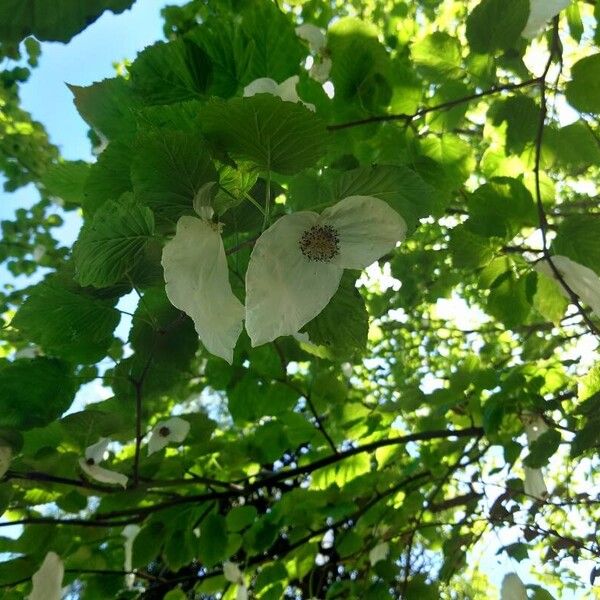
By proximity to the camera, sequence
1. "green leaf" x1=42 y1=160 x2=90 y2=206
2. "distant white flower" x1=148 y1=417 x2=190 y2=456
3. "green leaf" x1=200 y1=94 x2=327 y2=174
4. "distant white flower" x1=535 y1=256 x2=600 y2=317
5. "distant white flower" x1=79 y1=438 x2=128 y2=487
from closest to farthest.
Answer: "green leaf" x1=200 y1=94 x2=327 y2=174 < "distant white flower" x1=535 y1=256 x2=600 y2=317 < "green leaf" x1=42 y1=160 x2=90 y2=206 < "distant white flower" x1=79 y1=438 x2=128 y2=487 < "distant white flower" x1=148 y1=417 x2=190 y2=456

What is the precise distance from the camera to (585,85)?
0.83 metres

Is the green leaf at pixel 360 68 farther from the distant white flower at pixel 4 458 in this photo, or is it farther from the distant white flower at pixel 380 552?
the distant white flower at pixel 380 552

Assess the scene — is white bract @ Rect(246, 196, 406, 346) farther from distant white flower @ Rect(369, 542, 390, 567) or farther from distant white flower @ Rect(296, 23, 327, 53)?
distant white flower @ Rect(369, 542, 390, 567)

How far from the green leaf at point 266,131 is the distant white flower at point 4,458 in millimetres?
498

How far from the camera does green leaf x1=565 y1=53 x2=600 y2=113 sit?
818mm

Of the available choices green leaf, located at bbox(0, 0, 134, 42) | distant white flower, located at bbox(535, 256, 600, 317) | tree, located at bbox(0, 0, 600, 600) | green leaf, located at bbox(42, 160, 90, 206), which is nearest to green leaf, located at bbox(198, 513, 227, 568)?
tree, located at bbox(0, 0, 600, 600)

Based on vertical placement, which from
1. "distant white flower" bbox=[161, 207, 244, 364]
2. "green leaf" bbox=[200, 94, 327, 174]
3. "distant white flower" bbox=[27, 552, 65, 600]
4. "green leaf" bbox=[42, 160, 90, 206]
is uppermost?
"green leaf" bbox=[42, 160, 90, 206]

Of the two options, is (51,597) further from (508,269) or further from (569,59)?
(569,59)

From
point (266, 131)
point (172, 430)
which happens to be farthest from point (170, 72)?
point (172, 430)

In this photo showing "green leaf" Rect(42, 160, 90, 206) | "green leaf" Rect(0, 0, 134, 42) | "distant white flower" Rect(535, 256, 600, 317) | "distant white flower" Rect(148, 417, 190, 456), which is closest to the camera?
"green leaf" Rect(0, 0, 134, 42)

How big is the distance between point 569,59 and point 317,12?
63 centimetres

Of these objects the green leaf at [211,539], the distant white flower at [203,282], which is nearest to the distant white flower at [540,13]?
the distant white flower at [203,282]

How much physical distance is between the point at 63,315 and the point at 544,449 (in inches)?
28.5

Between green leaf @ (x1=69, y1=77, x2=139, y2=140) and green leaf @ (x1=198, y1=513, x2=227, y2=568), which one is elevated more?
green leaf @ (x1=69, y1=77, x2=139, y2=140)
